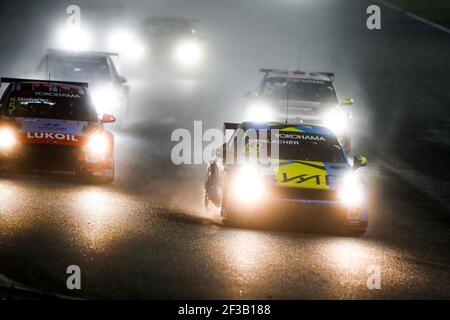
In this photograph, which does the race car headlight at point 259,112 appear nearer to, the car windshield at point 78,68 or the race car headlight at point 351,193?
the car windshield at point 78,68

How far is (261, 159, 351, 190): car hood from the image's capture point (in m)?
11.4

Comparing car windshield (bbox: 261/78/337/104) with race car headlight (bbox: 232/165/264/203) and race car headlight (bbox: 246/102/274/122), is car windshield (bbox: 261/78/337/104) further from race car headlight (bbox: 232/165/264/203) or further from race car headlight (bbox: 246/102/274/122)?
race car headlight (bbox: 232/165/264/203)

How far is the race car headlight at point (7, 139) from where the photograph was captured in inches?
552

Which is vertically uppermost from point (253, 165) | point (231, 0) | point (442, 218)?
point (231, 0)

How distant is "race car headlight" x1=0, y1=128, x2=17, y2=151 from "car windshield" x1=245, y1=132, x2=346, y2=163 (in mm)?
3430

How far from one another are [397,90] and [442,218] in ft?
57.9

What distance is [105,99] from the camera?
22.1 metres

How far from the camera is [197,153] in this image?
782 inches

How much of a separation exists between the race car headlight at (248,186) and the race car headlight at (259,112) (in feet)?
24.2

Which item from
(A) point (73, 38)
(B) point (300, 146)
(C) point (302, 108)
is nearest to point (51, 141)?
(B) point (300, 146)

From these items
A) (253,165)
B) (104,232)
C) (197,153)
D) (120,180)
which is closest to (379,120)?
(197,153)

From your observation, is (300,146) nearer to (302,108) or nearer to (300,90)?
(302,108)

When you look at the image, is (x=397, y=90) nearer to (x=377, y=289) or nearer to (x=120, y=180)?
(x=120, y=180)

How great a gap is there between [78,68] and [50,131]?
28.1 feet
